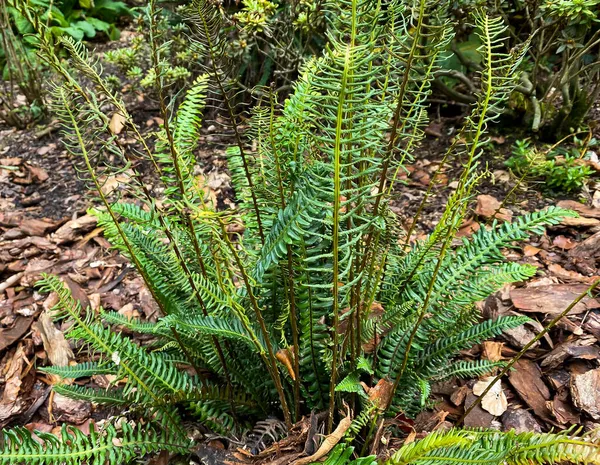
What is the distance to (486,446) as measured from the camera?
1.26 m

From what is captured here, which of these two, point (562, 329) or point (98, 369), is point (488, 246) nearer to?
point (562, 329)

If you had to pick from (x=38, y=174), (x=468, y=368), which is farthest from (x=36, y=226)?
(x=468, y=368)

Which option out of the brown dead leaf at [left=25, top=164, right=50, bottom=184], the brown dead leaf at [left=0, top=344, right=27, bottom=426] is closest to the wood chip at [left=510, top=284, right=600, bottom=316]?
the brown dead leaf at [left=0, top=344, right=27, bottom=426]

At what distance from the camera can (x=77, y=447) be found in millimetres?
1411

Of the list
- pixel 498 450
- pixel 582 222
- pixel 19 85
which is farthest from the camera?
pixel 19 85

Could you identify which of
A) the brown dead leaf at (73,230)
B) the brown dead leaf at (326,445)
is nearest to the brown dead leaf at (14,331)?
the brown dead leaf at (73,230)

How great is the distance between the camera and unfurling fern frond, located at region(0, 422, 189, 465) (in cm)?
134

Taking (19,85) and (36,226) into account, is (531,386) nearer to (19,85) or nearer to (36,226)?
(36,226)

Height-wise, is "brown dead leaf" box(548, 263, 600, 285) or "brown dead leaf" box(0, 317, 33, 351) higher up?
"brown dead leaf" box(548, 263, 600, 285)

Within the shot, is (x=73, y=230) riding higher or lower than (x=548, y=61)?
lower

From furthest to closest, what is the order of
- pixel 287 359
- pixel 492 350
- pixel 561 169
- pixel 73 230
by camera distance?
pixel 73 230 → pixel 561 169 → pixel 492 350 → pixel 287 359

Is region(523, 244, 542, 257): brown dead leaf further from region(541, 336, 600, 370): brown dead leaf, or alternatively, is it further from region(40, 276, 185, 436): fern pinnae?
region(40, 276, 185, 436): fern pinnae

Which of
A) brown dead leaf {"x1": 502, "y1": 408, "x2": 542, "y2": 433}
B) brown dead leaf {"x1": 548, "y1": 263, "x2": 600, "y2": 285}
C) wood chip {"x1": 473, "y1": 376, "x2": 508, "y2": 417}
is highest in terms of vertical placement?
brown dead leaf {"x1": 548, "y1": 263, "x2": 600, "y2": 285}

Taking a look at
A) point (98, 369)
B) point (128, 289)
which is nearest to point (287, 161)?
point (98, 369)
